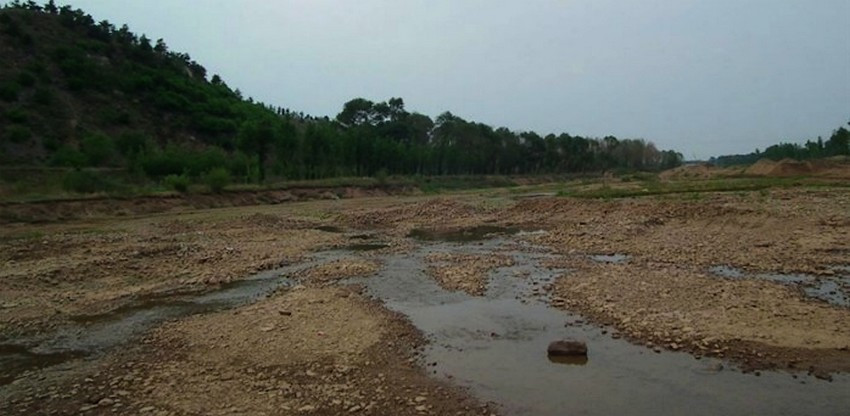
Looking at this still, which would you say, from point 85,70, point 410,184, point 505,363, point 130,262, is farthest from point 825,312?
point 85,70

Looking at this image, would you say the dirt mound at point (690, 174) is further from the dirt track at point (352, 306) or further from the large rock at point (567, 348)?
the large rock at point (567, 348)

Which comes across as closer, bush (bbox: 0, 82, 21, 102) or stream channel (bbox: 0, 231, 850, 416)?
stream channel (bbox: 0, 231, 850, 416)

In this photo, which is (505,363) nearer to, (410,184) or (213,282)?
(213,282)

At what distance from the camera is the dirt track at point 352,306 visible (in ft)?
29.1

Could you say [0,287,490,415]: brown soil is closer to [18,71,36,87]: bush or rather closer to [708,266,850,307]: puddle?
[708,266,850,307]: puddle

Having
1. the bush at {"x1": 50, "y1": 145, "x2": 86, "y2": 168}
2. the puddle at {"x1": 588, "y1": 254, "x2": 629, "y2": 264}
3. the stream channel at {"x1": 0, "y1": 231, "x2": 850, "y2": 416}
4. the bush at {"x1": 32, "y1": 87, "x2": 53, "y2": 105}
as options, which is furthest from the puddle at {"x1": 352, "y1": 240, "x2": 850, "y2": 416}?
the bush at {"x1": 32, "y1": 87, "x2": 53, "y2": 105}

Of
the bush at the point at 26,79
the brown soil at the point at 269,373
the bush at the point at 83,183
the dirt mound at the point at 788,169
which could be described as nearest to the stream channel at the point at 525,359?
the brown soil at the point at 269,373

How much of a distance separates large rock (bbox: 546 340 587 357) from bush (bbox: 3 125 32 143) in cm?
7218

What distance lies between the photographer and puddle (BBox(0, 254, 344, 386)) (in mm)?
10836

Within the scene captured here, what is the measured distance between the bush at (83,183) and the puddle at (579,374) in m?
40.8

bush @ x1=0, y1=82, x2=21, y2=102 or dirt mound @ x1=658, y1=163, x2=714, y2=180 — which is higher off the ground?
bush @ x1=0, y1=82, x2=21, y2=102

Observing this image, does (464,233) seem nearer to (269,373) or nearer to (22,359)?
(269,373)

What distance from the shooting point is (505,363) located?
10.2 meters

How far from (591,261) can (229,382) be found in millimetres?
14347
